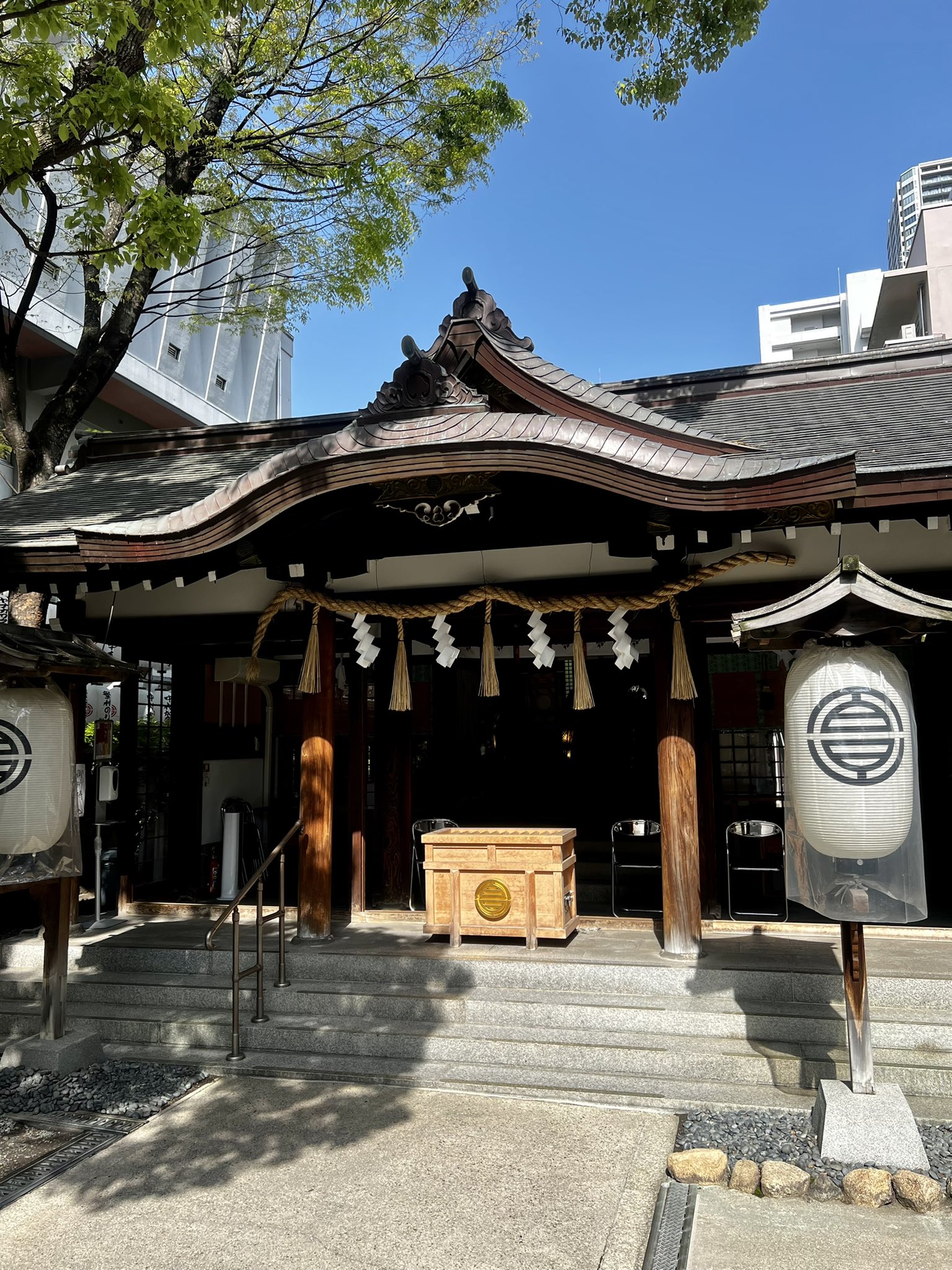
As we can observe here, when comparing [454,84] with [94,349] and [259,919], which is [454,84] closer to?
[94,349]

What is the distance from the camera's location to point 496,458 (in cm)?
580

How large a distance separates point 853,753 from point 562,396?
3.46m

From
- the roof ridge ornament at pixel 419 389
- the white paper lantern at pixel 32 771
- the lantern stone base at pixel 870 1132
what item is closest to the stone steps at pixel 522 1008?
the lantern stone base at pixel 870 1132

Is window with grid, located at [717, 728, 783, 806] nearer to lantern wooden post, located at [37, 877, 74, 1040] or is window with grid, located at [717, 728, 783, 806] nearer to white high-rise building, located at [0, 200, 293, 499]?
lantern wooden post, located at [37, 877, 74, 1040]

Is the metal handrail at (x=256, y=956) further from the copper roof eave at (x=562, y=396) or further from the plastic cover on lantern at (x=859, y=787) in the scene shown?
the copper roof eave at (x=562, y=396)

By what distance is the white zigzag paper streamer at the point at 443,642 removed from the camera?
298 inches

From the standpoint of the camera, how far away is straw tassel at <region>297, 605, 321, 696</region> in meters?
7.48

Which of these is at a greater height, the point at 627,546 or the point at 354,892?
the point at 627,546

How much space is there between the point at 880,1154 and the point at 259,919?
3.83 metres

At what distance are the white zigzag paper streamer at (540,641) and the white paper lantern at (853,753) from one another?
2881 mm

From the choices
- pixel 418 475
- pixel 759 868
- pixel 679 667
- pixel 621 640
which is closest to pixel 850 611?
pixel 679 667

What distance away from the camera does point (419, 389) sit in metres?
6.13

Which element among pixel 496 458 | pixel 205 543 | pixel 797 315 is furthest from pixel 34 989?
pixel 797 315

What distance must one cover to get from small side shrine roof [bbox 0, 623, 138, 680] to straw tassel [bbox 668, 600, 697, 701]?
3953mm
